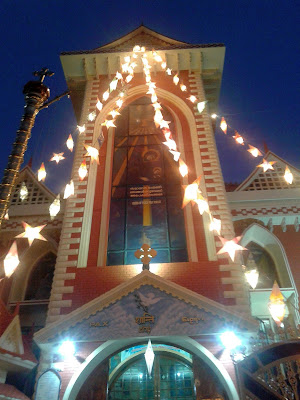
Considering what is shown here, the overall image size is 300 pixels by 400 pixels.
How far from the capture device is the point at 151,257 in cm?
933

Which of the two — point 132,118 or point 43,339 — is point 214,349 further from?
point 132,118

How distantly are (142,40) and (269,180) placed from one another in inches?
392

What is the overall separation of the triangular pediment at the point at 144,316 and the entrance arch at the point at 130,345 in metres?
0.46

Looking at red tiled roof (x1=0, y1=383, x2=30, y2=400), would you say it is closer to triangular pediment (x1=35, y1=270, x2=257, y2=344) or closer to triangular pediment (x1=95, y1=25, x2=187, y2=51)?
triangular pediment (x1=35, y1=270, x2=257, y2=344)

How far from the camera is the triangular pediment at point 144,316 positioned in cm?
775

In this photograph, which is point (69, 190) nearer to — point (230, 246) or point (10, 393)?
point (230, 246)

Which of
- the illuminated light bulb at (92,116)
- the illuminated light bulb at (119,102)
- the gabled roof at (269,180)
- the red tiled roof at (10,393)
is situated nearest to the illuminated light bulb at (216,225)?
the gabled roof at (269,180)

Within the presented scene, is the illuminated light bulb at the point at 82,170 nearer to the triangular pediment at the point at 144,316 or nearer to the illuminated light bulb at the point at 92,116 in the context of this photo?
the illuminated light bulb at the point at 92,116

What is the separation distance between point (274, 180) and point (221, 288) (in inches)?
277

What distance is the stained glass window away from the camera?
10.6 metres

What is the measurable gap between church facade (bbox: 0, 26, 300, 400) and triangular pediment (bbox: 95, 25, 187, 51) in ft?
0.20

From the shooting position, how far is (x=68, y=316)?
7.94 m

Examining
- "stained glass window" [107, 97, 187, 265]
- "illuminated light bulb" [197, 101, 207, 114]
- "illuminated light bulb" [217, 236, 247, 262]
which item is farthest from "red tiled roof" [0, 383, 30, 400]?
"illuminated light bulb" [197, 101, 207, 114]

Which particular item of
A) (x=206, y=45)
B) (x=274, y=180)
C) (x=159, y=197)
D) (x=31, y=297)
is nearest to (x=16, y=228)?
(x=31, y=297)
